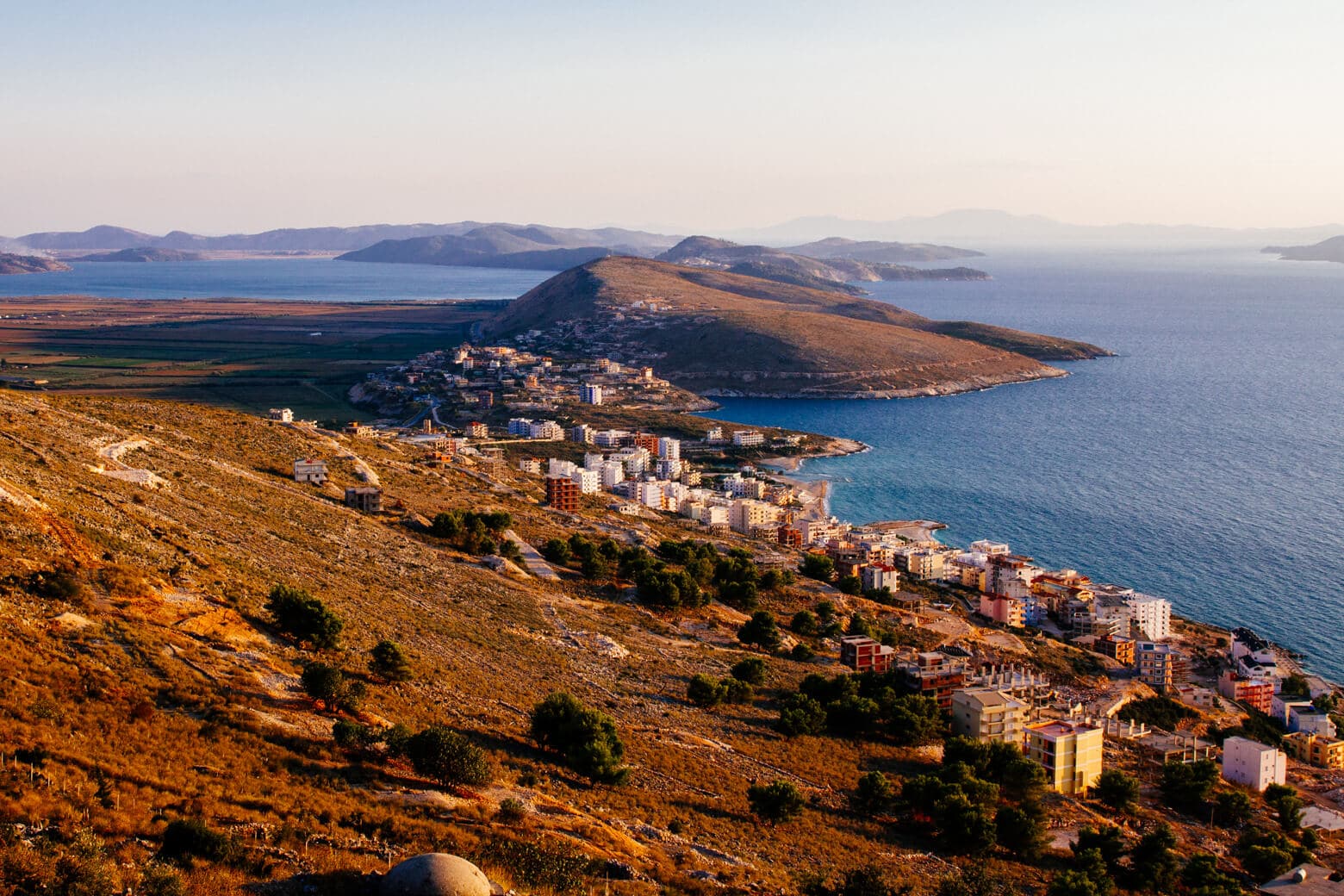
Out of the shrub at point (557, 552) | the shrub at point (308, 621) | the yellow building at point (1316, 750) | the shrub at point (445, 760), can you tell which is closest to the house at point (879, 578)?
the shrub at point (557, 552)

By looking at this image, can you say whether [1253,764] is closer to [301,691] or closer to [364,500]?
[301,691]

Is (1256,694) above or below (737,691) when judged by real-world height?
below

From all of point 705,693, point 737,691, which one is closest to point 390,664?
point 705,693

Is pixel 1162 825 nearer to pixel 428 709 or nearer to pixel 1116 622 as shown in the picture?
pixel 428 709

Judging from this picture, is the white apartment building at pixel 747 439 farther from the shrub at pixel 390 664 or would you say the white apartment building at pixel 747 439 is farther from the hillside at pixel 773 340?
the shrub at pixel 390 664

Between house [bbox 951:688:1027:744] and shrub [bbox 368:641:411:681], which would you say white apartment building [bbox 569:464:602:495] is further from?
shrub [bbox 368:641:411:681]
